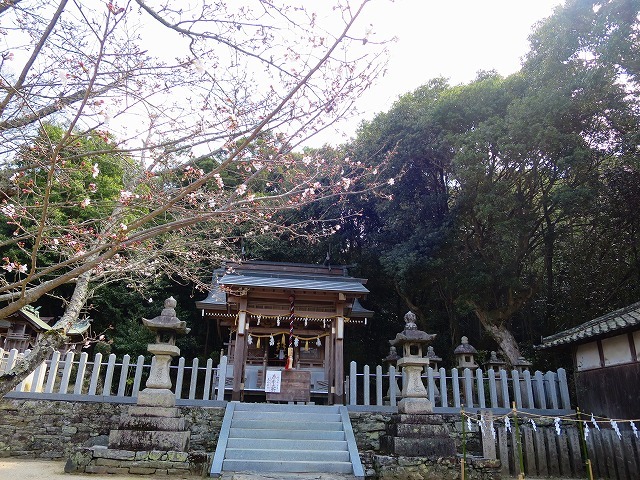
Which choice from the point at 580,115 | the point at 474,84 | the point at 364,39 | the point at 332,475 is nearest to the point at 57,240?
the point at 364,39

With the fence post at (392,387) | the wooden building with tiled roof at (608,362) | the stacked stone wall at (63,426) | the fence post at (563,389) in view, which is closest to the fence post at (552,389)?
the fence post at (563,389)

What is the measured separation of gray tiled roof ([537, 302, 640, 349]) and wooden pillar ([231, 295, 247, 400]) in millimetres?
7059

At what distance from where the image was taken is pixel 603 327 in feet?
28.9

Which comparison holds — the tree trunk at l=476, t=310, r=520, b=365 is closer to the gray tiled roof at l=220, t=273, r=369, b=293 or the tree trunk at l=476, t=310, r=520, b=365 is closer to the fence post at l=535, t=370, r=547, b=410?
the fence post at l=535, t=370, r=547, b=410

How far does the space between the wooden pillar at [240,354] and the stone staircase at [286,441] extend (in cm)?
93

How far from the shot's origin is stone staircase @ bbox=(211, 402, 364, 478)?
686 centimetres

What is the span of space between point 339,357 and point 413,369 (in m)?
2.86

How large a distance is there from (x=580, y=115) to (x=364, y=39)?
12957 mm

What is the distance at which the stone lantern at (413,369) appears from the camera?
773 cm

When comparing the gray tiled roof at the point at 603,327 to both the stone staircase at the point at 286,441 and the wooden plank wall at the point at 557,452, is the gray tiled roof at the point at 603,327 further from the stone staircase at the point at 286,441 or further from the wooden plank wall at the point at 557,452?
the stone staircase at the point at 286,441

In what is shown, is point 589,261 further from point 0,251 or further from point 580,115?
point 0,251

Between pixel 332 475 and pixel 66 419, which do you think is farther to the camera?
pixel 66 419

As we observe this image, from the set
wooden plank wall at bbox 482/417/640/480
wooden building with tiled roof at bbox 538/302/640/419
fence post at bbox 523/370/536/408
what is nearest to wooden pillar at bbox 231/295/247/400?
wooden plank wall at bbox 482/417/640/480

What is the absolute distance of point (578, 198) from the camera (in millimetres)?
12703
